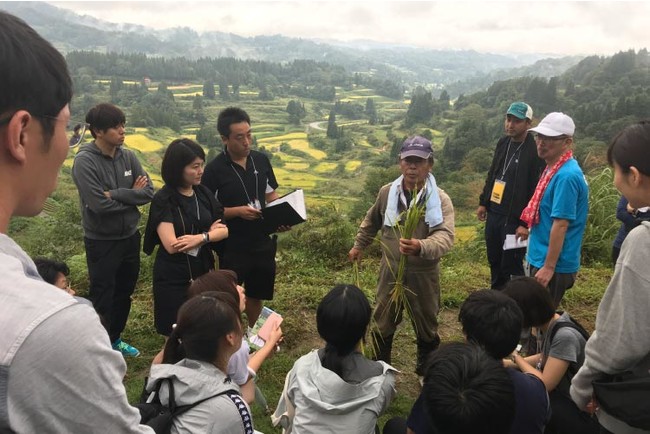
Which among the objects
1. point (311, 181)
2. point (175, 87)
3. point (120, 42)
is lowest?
point (311, 181)

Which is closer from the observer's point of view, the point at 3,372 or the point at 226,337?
the point at 3,372

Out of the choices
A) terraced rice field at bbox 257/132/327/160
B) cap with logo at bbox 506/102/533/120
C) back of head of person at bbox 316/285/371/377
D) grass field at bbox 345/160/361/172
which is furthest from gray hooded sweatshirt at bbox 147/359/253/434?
terraced rice field at bbox 257/132/327/160

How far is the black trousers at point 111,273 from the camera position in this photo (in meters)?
3.32

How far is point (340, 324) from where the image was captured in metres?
2.11

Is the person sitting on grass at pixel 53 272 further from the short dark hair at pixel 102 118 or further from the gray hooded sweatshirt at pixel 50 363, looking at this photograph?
the gray hooded sweatshirt at pixel 50 363

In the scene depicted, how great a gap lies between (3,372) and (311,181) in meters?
46.6

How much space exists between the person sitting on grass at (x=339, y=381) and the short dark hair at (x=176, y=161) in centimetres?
139

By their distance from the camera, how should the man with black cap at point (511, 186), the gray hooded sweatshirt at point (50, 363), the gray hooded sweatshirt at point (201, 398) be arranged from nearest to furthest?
the gray hooded sweatshirt at point (50, 363) → the gray hooded sweatshirt at point (201, 398) → the man with black cap at point (511, 186)

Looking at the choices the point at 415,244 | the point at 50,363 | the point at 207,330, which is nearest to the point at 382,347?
the point at 415,244

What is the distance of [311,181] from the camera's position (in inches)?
1852

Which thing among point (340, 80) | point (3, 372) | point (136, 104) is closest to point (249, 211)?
point (3, 372)

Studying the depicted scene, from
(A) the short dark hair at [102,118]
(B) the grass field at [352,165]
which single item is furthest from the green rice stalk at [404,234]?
(B) the grass field at [352,165]

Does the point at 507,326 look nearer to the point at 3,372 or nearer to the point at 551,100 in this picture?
the point at 3,372

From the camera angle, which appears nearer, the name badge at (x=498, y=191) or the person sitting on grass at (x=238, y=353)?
the person sitting on grass at (x=238, y=353)
